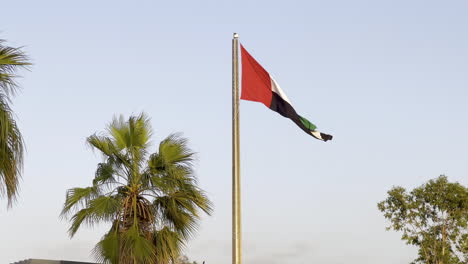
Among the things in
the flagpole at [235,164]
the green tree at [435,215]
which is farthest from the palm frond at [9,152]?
the green tree at [435,215]

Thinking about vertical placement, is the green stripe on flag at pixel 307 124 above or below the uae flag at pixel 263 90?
below

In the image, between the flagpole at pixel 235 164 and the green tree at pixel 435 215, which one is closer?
the flagpole at pixel 235 164

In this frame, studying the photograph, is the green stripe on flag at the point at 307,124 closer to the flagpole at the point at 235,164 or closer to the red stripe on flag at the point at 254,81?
the red stripe on flag at the point at 254,81

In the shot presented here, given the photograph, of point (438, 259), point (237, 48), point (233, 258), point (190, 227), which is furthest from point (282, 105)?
point (438, 259)

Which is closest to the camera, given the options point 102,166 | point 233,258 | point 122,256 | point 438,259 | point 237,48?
point 233,258

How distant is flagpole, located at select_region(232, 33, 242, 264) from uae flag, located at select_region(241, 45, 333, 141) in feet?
1.48

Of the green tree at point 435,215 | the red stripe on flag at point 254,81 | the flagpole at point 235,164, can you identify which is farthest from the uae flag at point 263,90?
the green tree at point 435,215

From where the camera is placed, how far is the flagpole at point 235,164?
640 inches

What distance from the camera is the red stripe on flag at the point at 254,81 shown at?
1825 centimetres

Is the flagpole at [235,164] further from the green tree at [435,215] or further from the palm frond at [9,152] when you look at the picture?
the green tree at [435,215]

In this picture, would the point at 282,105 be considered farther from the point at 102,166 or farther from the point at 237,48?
the point at 102,166

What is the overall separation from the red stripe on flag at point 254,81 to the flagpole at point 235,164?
1.58 ft

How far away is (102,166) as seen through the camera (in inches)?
947

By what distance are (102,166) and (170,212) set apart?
2.45 m
